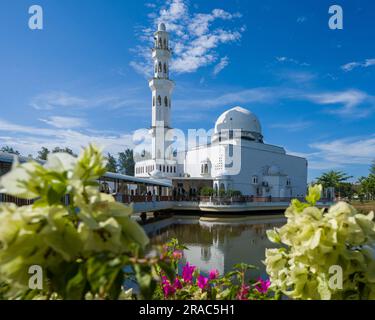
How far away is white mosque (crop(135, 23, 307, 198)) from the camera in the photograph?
32156 millimetres

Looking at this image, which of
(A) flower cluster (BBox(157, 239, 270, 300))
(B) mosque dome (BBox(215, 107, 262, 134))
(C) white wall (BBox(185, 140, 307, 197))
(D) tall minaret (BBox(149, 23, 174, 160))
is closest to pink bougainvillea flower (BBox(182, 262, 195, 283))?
(A) flower cluster (BBox(157, 239, 270, 300))

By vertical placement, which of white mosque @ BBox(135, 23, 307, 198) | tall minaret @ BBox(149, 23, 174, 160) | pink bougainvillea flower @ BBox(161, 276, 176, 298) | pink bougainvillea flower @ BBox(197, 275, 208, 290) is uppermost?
tall minaret @ BBox(149, 23, 174, 160)

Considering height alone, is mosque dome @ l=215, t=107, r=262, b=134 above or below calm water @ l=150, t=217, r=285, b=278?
above

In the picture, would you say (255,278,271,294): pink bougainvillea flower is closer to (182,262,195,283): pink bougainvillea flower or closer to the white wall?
(182,262,195,283): pink bougainvillea flower

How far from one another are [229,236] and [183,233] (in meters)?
2.48

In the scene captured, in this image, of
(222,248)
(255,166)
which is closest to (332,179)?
(255,166)

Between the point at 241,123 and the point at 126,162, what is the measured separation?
95.7 ft

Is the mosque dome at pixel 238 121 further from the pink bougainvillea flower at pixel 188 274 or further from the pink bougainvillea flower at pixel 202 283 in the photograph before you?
the pink bougainvillea flower at pixel 202 283

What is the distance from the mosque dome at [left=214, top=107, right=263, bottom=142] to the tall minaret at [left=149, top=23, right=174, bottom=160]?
28.8 feet

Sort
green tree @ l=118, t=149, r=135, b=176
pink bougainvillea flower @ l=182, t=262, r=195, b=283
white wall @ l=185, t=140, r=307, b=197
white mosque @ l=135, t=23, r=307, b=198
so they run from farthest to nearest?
1. green tree @ l=118, t=149, r=135, b=176
2. white wall @ l=185, t=140, r=307, b=197
3. white mosque @ l=135, t=23, r=307, b=198
4. pink bougainvillea flower @ l=182, t=262, r=195, b=283

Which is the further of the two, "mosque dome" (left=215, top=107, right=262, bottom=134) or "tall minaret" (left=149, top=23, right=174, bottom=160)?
"mosque dome" (left=215, top=107, right=262, bottom=134)

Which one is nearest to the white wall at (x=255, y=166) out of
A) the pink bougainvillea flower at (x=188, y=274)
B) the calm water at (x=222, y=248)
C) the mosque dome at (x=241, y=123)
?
the mosque dome at (x=241, y=123)

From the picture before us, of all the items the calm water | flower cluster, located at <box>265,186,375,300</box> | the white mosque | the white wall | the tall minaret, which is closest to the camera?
flower cluster, located at <box>265,186,375,300</box>

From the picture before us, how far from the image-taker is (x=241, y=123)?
3825cm
